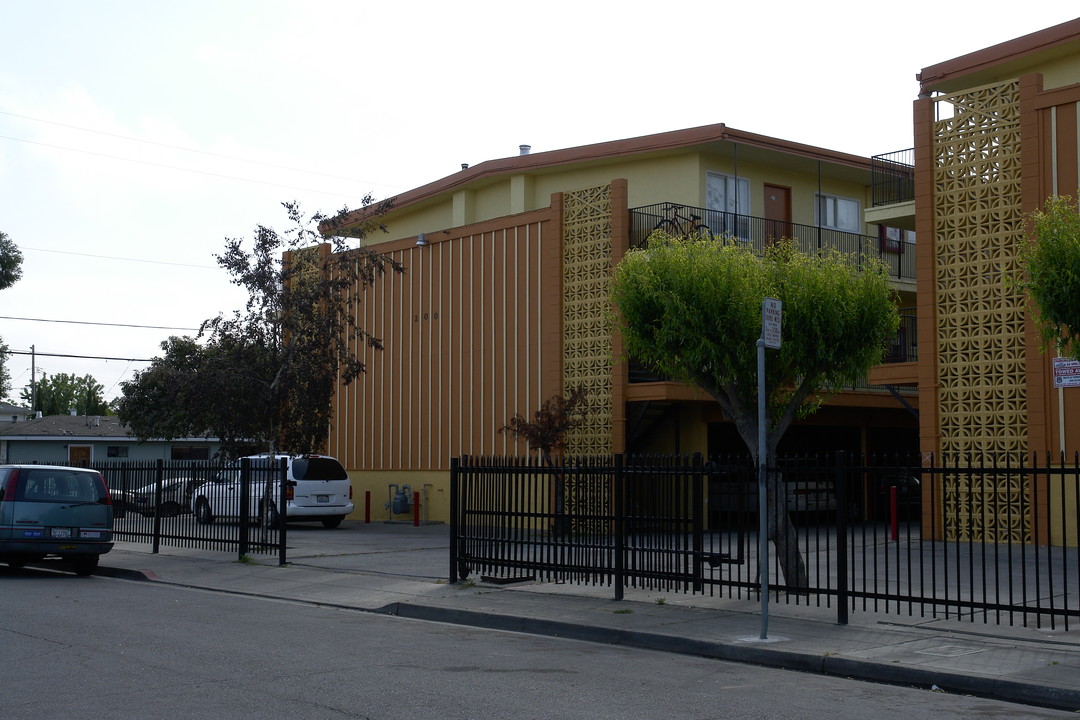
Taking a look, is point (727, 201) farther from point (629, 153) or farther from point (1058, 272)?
point (1058, 272)

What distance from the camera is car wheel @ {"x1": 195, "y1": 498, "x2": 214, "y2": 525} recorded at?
19875mm

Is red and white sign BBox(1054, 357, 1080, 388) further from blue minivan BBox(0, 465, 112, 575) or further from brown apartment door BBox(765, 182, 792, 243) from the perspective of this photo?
blue minivan BBox(0, 465, 112, 575)

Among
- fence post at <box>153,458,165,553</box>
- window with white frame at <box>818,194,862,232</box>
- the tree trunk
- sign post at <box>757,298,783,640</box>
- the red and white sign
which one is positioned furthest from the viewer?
window with white frame at <box>818,194,862,232</box>

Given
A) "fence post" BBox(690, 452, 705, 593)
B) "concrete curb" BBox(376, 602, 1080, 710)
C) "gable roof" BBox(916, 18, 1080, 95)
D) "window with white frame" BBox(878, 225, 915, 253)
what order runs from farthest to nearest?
1. "window with white frame" BBox(878, 225, 915, 253)
2. "gable roof" BBox(916, 18, 1080, 95)
3. "fence post" BBox(690, 452, 705, 593)
4. "concrete curb" BBox(376, 602, 1080, 710)

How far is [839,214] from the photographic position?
101ft

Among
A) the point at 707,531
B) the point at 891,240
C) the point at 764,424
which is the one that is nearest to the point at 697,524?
the point at 707,531

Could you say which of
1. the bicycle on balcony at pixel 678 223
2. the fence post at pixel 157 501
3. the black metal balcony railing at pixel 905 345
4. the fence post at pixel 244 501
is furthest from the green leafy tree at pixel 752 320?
the black metal balcony railing at pixel 905 345

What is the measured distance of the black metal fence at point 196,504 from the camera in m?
18.9

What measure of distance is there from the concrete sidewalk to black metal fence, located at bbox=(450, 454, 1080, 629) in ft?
0.85

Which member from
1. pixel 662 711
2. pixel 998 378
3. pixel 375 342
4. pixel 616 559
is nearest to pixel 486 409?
pixel 375 342

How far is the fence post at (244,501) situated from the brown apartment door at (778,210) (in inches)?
590

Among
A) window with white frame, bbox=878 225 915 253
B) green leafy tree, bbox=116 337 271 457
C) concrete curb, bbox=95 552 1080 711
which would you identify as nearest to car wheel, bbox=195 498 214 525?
green leafy tree, bbox=116 337 271 457

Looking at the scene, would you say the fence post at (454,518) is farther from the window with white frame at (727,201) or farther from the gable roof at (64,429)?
the gable roof at (64,429)

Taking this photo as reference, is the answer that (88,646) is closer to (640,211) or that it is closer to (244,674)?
(244,674)
